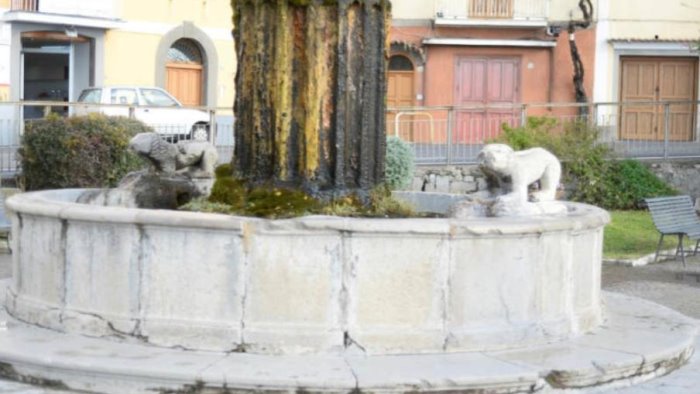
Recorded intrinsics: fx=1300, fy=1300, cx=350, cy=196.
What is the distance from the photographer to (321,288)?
734cm


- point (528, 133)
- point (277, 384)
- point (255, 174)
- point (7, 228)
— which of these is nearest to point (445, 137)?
point (528, 133)

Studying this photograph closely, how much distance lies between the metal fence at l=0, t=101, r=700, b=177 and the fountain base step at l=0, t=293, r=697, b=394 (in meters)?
13.9

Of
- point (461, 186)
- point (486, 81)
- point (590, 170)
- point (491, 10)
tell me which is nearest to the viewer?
point (590, 170)

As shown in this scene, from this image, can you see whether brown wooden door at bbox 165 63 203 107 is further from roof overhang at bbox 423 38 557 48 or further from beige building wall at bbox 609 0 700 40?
beige building wall at bbox 609 0 700 40

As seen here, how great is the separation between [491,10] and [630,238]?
57.7 feet

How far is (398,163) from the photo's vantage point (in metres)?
18.9

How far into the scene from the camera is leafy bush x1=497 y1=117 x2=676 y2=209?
71.2 ft

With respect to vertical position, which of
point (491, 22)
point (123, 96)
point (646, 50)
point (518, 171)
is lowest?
point (518, 171)

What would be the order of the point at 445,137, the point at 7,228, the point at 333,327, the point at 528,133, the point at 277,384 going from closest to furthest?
the point at 277,384
the point at 333,327
the point at 7,228
the point at 528,133
the point at 445,137

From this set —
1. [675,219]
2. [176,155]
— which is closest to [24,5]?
[675,219]

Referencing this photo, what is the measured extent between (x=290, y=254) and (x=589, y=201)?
49.2 feet

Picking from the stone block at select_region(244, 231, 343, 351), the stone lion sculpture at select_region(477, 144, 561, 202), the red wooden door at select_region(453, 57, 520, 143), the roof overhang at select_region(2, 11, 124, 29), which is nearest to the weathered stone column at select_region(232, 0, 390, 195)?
the stone lion sculpture at select_region(477, 144, 561, 202)

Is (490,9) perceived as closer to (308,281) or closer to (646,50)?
(646,50)

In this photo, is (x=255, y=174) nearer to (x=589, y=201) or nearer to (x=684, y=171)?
(x=589, y=201)
